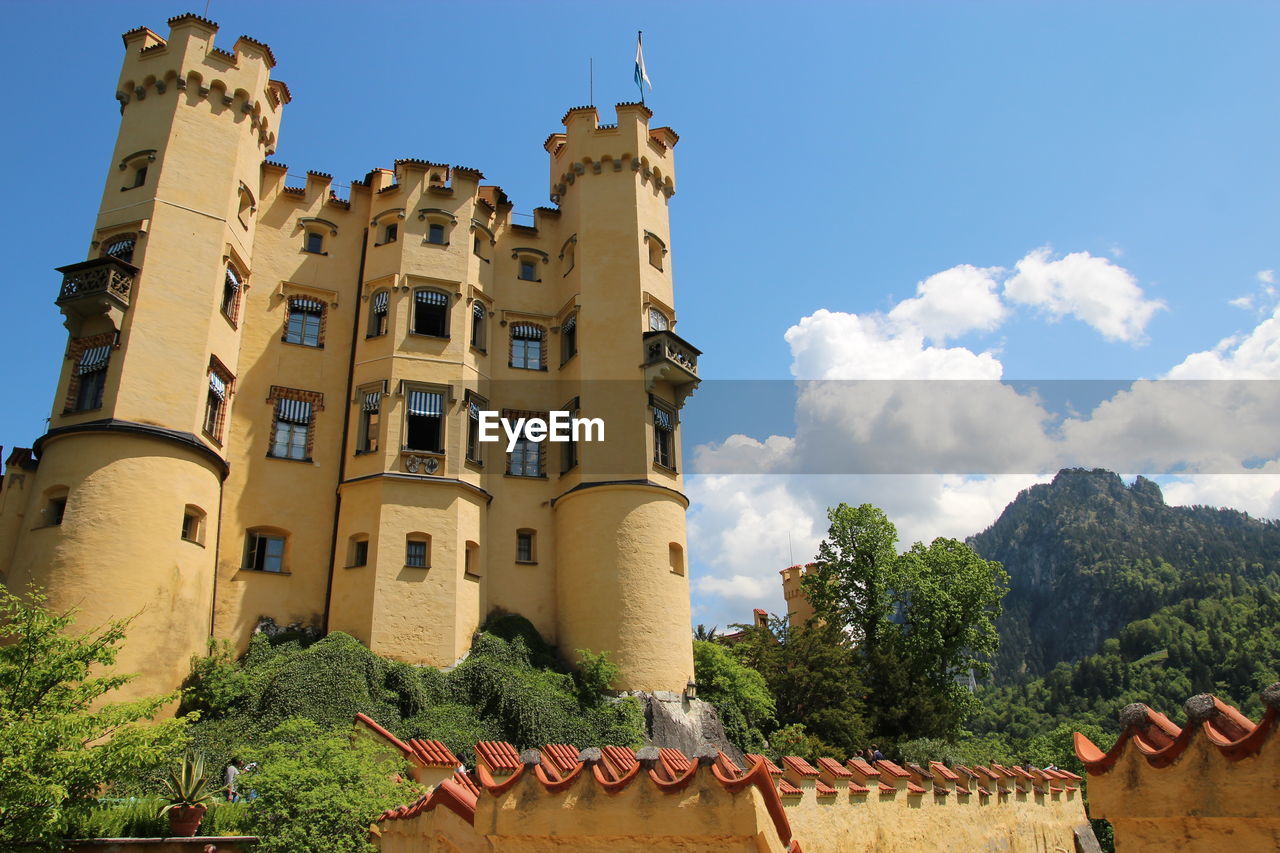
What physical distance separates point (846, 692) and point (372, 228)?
24318 millimetres

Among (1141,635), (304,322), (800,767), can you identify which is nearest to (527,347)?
(304,322)

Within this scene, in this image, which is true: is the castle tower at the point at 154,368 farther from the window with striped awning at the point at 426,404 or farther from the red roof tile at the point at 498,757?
the red roof tile at the point at 498,757

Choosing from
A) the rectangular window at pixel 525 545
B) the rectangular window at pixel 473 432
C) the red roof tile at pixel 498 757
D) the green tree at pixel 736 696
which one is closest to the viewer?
the red roof tile at pixel 498 757

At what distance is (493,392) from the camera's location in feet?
109

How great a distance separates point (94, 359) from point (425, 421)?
31.9 ft

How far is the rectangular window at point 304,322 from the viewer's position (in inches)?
1259

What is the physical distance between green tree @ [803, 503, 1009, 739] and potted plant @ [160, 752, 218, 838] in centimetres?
2574

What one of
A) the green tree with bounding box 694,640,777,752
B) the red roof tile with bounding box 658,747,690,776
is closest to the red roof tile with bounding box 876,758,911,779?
the red roof tile with bounding box 658,747,690,776

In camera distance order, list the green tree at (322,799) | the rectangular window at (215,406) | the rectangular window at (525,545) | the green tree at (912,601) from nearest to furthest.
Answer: the green tree at (322,799), the rectangular window at (215,406), the rectangular window at (525,545), the green tree at (912,601)

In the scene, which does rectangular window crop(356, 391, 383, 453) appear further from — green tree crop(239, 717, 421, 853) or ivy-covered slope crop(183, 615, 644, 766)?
green tree crop(239, 717, 421, 853)

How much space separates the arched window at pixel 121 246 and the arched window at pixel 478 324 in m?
10.7

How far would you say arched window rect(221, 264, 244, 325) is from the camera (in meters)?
29.6

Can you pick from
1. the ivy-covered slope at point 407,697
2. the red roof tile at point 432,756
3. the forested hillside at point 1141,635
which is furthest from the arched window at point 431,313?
the forested hillside at point 1141,635

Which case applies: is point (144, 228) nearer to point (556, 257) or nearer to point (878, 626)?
point (556, 257)
